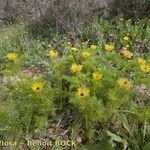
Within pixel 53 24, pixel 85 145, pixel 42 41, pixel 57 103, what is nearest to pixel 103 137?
pixel 85 145

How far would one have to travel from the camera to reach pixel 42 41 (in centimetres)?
615

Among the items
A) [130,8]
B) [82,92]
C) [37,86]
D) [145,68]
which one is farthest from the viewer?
[130,8]

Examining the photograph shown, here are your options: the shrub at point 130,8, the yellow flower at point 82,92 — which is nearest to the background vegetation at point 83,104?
the yellow flower at point 82,92

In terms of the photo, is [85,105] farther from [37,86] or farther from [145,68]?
[145,68]

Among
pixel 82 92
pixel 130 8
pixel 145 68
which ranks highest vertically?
pixel 145 68

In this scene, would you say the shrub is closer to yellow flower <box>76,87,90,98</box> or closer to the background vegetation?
the background vegetation

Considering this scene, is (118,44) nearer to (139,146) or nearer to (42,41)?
(42,41)

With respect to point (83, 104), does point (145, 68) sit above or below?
above

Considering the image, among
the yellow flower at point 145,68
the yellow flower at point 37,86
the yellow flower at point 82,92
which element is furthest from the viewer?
the yellow flower at point 145,68

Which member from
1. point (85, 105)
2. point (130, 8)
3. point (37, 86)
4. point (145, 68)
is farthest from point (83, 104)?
point (130, 8)

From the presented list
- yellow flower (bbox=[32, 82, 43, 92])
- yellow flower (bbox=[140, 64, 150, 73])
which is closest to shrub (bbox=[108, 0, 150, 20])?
yellow flower (bbox=[140, 64, 150, 73])

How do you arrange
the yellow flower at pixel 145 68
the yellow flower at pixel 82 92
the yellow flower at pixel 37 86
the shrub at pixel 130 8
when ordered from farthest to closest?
the shrub at pixel 130 8, the yellow flower at pixel 145 68, the yellow flower at pixel 37 86, the yellow flower at pixel 82 92

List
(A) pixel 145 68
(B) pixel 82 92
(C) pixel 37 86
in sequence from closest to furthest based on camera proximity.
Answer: (B) pixel 82 92, (C) pixel 37 86, (A) pixel 145 68

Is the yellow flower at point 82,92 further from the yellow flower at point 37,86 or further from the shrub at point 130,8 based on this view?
the shrub at point 130,8
